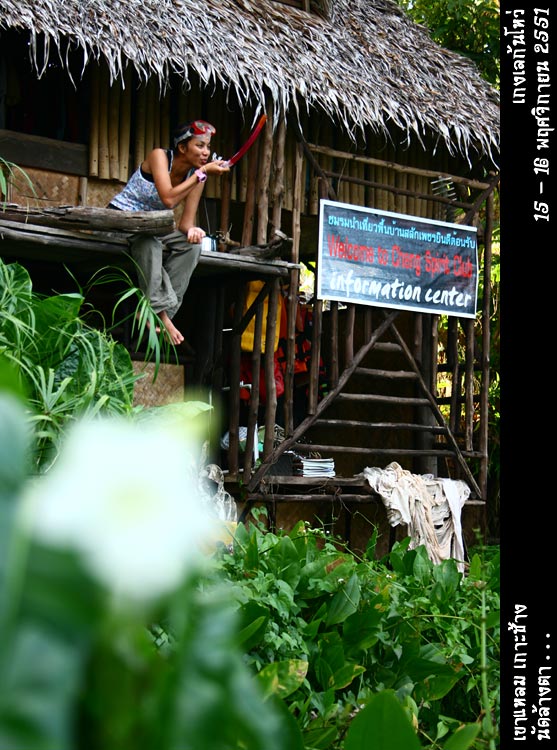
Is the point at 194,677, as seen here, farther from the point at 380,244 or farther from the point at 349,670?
the point at 380,244

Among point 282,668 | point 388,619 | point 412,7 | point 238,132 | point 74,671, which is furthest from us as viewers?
point 412,7

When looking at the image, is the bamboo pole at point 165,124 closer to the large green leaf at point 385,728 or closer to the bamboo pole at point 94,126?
the bamboo pole at point 94,126

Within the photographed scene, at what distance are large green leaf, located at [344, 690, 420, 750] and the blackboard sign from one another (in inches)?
245

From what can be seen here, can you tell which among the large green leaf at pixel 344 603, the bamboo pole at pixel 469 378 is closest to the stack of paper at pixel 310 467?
the bamboo pole at pixel 469 378

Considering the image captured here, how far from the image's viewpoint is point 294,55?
7.23 meters

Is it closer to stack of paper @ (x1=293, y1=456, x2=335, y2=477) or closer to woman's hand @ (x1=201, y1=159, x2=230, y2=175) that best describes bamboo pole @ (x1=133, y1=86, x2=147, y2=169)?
woman's hand @ (x1=201, y1=159, x2=230, y2=175)

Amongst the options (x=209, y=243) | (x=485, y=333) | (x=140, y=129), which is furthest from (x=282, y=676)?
(x=485, y=333)

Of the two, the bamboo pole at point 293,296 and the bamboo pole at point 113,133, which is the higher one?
the bamboo pole at point 113,133

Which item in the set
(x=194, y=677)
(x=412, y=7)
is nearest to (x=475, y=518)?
(x=412, y=7)

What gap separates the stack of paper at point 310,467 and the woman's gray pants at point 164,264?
1.90 m

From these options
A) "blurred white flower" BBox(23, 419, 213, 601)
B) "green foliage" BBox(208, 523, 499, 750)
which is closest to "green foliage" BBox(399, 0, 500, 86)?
"green foliage" BBox(208, 523, 499, 750)

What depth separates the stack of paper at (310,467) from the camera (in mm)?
7551

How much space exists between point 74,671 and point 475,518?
9126 mm

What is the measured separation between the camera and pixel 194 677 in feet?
1.53
